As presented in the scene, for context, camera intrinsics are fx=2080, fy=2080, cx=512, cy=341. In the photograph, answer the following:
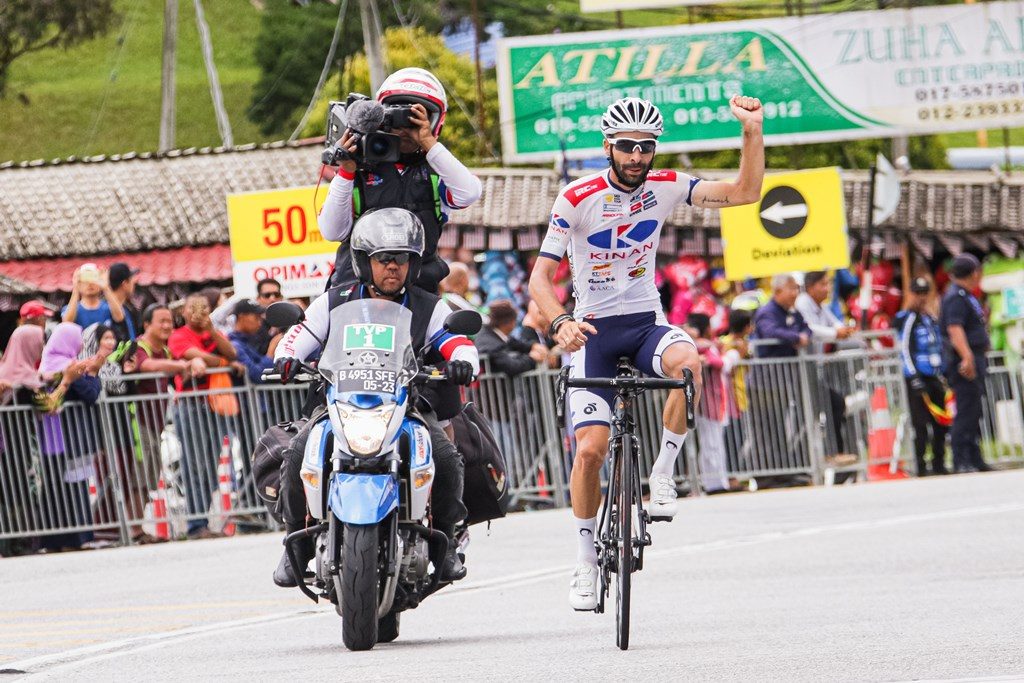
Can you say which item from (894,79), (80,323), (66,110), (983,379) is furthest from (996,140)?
(80,323)

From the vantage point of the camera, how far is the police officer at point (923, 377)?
21.3 m

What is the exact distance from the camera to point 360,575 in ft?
27.7

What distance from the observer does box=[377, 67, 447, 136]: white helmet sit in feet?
31.8

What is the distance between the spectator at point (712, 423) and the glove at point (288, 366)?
1074 centimetres

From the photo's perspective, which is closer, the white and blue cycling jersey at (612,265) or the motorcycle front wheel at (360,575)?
the motorcycle front wheel at (360,575)

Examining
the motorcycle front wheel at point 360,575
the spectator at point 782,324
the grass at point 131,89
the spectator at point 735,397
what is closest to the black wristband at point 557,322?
the motorcycle front wheel at point 360,575

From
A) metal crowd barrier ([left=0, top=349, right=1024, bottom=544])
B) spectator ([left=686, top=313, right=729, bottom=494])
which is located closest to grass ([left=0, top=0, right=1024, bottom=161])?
metal crowd barrier ([left=0, top=349, right=1024, bottom=544])

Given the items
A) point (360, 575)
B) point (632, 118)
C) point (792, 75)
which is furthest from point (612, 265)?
point (792, 75)

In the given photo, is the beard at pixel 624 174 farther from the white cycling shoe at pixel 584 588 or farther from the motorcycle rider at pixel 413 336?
the white cycling shoe at pixel 584 588

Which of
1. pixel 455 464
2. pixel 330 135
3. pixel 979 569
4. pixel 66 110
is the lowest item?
pixel 979 569

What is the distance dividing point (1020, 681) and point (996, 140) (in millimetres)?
95317

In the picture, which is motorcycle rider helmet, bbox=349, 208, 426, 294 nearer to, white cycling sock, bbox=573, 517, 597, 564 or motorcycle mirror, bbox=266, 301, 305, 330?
motorcycle mirror, bbox=266, 301, 305, 330

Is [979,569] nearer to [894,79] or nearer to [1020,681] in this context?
[1020,681]

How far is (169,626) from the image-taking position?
34.8 feet
